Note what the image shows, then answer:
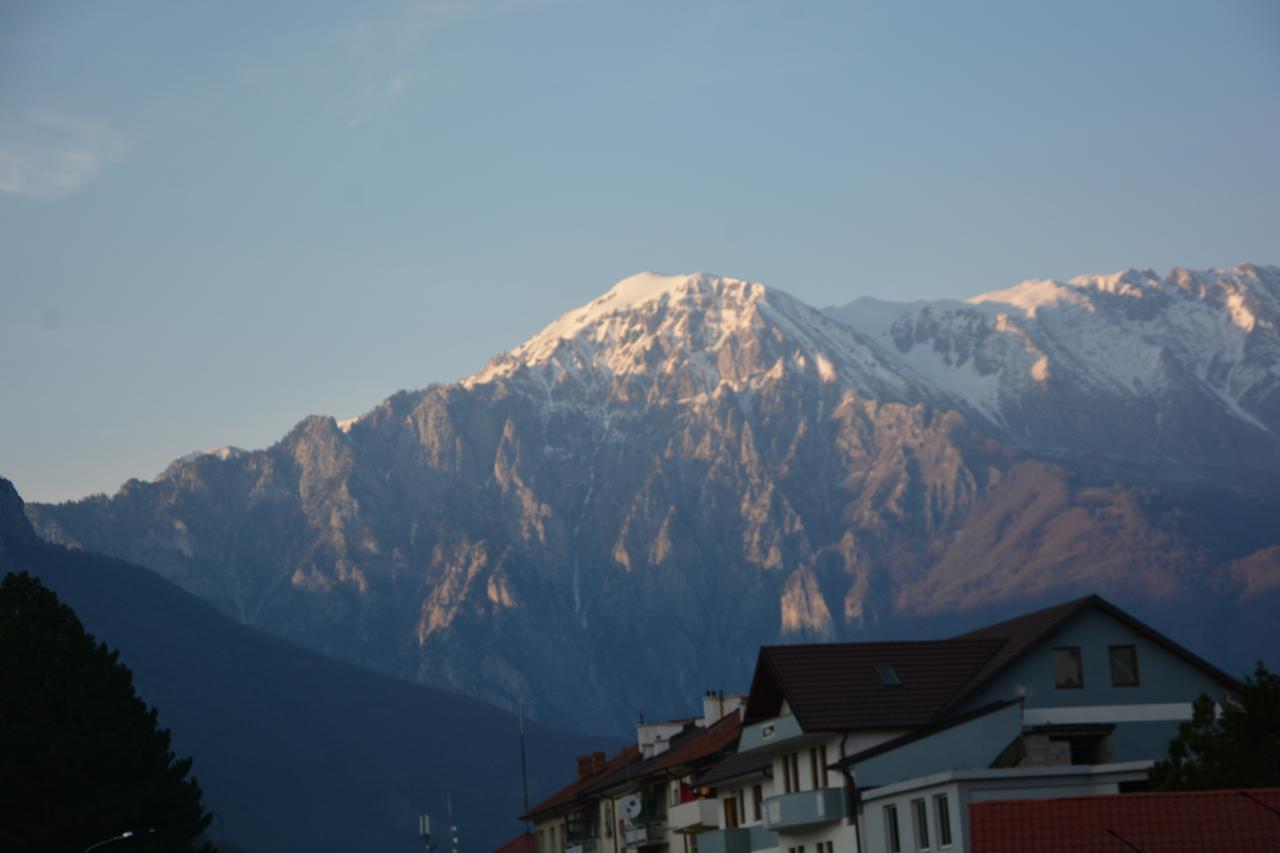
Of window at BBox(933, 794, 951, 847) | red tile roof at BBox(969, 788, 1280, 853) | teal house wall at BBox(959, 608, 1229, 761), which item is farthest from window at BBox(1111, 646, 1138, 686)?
red tile roof at BBox(969, 788, 1280, 853)

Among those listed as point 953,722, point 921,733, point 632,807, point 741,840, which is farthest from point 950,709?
point 632,807

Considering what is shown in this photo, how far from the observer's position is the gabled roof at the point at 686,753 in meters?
109

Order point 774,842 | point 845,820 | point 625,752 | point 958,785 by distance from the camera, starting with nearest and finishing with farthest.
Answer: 1. point 958,785
2. point 845,820
3. point 774,842
4. point 625,752

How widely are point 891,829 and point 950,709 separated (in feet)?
22.3

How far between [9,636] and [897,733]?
45875mm

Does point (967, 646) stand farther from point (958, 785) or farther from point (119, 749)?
point (119, 749)

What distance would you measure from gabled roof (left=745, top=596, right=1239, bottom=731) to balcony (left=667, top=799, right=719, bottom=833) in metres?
18.1

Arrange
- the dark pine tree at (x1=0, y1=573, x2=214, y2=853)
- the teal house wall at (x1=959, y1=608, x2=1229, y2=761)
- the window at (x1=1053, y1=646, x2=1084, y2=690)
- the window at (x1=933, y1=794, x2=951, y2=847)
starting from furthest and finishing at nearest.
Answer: the dark pine tree at (x1=0, y1=573, x2=214, y2=853) < the window at (x1=1053, y1=646, x2=1084, y2=690) < the teal house wall at (x1=959, y1=608, x2=1229, y2=761) < the window at (x1=933, y1=794, x2=951, y2=847)

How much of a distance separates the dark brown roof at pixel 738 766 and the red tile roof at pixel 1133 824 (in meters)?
35.2

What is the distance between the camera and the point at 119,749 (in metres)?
98.6

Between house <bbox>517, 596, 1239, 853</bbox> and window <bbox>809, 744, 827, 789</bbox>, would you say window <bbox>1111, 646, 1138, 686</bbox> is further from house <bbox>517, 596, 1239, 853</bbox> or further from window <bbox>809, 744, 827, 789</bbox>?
window <bbox>809, 744, 827, 789</bbox>

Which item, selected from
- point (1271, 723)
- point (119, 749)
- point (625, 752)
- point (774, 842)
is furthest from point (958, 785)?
point (625, 752)

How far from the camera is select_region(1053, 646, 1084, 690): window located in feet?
271

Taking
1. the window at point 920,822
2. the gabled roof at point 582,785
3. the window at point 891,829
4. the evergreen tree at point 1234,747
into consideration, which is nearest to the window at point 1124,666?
the window at point 891,829
